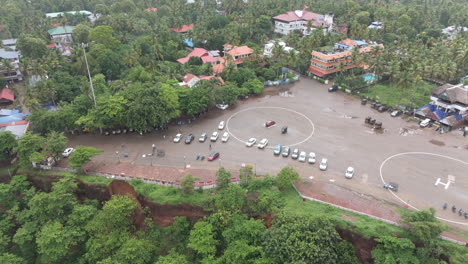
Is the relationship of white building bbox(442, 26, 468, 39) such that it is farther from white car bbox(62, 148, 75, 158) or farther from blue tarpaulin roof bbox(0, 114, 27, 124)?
blue tarpaulin roof bbox(0, 114, 27, 124)

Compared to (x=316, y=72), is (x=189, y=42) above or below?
above

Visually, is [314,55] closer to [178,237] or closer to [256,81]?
[256,81]

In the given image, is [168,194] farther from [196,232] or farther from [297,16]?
[297,16]

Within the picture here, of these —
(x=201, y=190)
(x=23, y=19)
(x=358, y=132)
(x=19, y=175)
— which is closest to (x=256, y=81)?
(x=358, y=132)

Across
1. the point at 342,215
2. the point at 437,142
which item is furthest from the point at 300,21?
the point at 342,215

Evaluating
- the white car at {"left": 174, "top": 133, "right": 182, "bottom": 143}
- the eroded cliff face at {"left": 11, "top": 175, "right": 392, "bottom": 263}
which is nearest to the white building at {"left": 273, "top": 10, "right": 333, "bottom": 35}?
the white car at {"left": 174, "top": 133, "right": 182, "bottom": 143}

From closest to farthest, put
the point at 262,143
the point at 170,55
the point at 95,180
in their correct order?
1. the point at 95,180
2. the point at 262,143
3. the point at 170,55
